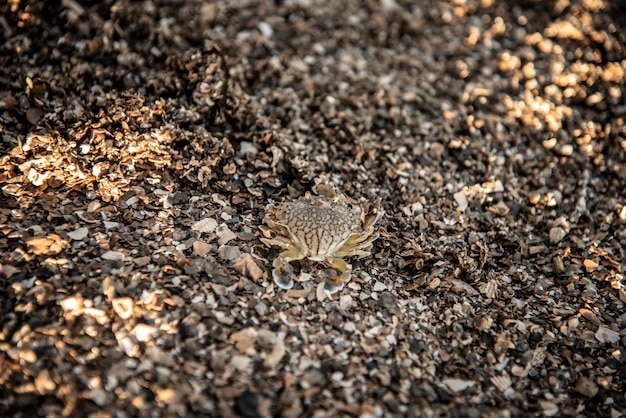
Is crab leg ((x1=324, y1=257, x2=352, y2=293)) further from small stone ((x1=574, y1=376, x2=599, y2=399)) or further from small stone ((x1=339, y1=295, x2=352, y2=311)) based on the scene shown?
small stone ((x1=574, y1=376, x2=599, y2=399))

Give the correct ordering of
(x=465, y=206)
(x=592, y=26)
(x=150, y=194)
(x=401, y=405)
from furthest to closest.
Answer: (x=592, y=26) < (x=465, y=206) < (x=150, y=194) < (x=401, y=405)

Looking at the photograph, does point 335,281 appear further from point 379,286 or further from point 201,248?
point 201,248

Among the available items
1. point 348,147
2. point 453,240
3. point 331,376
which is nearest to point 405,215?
point 453,240

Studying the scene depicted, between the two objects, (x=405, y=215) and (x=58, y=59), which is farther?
(x=58, y=59)

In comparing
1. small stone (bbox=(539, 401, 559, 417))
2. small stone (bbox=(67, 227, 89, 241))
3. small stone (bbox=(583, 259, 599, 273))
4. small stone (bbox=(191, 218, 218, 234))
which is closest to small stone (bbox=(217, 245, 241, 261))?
small stone (bbox=(191, 218, 218, 234))

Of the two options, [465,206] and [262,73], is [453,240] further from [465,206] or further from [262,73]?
[262,73]

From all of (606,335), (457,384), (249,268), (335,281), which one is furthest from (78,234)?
(606,335)

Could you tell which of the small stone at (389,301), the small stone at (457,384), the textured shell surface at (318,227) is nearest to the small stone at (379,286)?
the small stone at (389,301)
